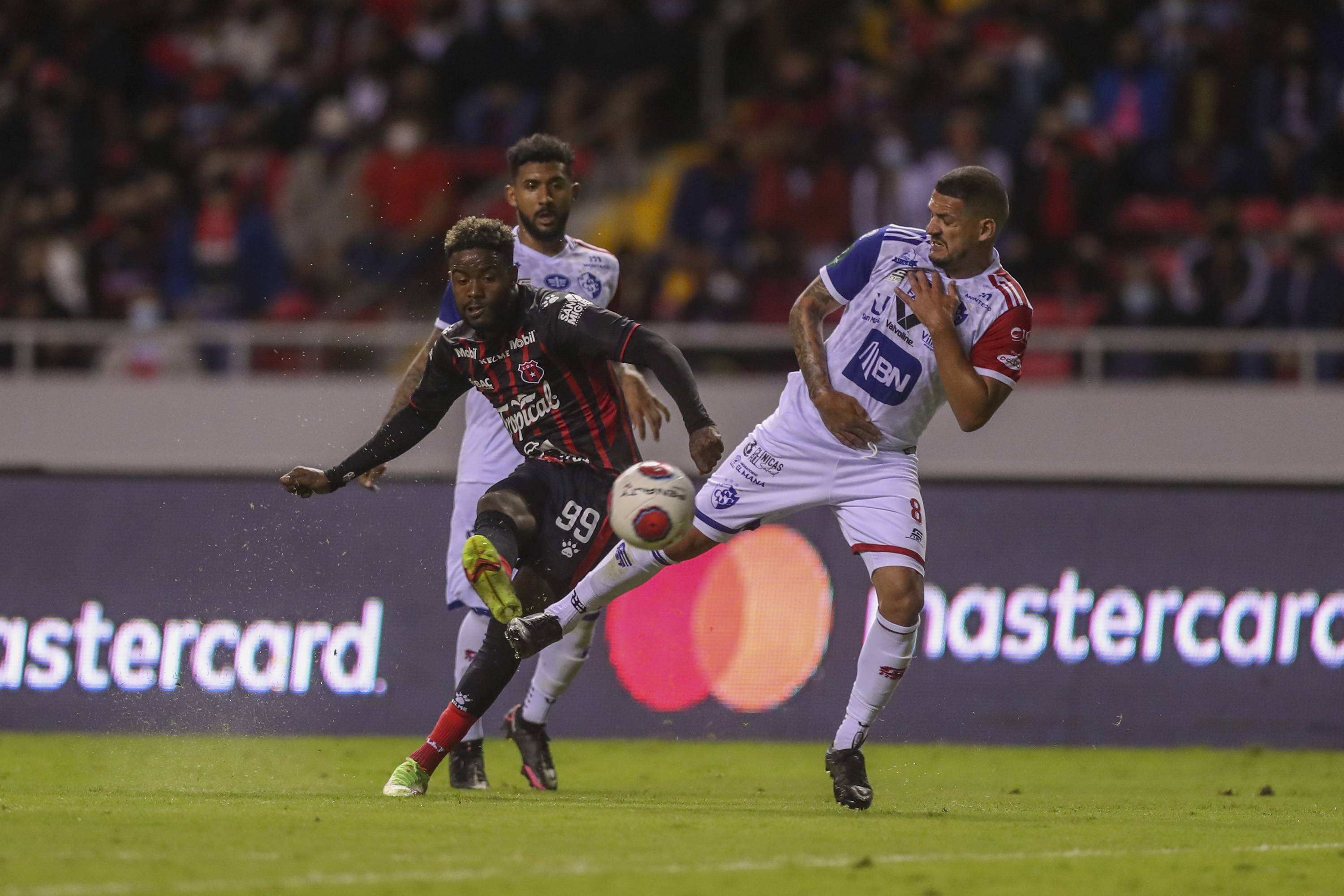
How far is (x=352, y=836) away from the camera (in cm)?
611

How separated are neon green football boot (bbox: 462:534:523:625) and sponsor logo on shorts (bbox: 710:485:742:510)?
996 millimetres

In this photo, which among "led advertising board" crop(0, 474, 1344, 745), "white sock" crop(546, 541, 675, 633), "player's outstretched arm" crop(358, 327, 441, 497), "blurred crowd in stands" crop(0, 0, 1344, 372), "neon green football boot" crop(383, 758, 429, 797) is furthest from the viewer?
"blurred crowd in stands" crop(0, 0, 1344, 372)

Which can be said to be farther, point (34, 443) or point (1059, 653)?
point (34, 443)

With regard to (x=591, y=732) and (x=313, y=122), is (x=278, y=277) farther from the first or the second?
(x=591, y=732)

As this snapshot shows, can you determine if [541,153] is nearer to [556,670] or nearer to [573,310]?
[573,310]

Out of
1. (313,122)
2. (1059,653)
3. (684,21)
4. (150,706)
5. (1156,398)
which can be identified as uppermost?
(684,21)

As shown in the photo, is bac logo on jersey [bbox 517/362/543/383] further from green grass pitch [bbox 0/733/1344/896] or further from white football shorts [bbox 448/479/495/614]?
Answer: green grass pitch [bbox 0/733/1344/896]

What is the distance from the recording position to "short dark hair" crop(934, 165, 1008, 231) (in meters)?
7.48

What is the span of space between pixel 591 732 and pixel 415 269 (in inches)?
223

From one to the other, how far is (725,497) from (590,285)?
55.4 inches

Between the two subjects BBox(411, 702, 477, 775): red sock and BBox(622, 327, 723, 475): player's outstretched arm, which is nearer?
BBox(622, 327, 723, 475): player's outstretched arm

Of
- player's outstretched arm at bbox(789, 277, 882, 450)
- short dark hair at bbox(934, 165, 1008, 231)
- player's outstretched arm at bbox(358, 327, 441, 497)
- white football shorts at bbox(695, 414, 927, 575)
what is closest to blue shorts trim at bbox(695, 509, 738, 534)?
white football shorts at bbox(695, 414, 927, 575)

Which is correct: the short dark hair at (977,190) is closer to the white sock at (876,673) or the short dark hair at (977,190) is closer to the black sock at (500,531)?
the white sock at (876,673)

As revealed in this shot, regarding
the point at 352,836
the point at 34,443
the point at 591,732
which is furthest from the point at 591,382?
the point at 34,443
